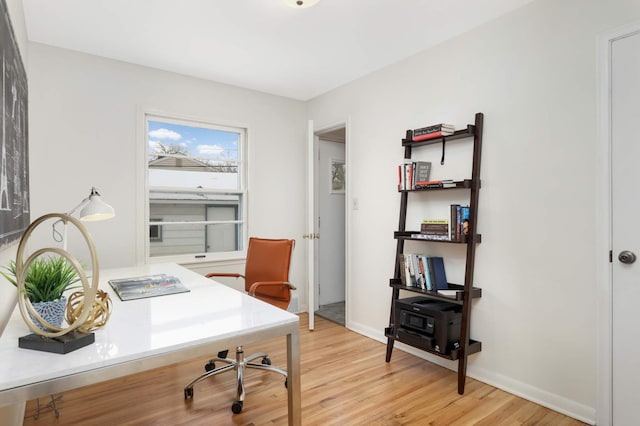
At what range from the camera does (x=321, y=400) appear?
2.35 m

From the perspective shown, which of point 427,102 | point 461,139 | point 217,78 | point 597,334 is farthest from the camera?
point 217,78

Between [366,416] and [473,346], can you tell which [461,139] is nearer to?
[473,346]

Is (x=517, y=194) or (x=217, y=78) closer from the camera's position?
(x=517, y=194)

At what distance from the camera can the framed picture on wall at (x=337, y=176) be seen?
4789 millimetres

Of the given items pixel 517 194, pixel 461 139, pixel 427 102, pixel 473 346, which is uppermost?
pixel 427 102

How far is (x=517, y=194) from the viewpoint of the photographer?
96.8 inches

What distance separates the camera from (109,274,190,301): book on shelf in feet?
6.40

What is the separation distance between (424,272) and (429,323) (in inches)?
15.1

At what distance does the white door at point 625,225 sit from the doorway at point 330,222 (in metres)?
2.87

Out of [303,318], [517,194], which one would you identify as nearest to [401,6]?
[517,194]

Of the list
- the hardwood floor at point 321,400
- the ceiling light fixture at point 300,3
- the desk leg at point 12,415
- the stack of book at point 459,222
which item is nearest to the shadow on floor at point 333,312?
the hardwood floor at point 321,400

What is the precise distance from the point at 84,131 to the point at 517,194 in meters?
3.45

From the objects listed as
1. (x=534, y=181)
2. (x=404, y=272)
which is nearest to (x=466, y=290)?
(x=404, y=272)

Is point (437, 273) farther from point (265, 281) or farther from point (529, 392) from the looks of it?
point (265, 281)
